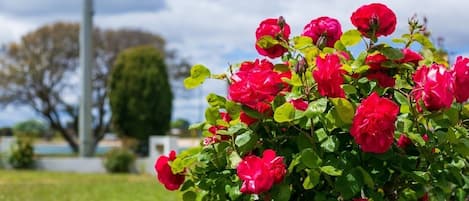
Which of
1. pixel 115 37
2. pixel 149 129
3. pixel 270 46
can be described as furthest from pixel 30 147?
pixel 270 46

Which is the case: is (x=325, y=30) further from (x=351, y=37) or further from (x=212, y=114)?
(x=212, y=114)

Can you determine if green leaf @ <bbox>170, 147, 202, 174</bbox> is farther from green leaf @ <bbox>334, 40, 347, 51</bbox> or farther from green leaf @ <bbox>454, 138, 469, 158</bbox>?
green leaf @ <bbox>454, 138, 469, 158</bbox>

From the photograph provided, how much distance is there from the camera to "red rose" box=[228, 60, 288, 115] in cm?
199

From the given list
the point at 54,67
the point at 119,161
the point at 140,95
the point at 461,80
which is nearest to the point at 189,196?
the point at 461,80

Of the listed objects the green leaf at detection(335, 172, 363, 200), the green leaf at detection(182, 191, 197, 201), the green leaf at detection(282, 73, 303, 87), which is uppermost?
the green leaf at detection(282, 73, 303, 87)

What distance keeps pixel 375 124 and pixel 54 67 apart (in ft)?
83.8

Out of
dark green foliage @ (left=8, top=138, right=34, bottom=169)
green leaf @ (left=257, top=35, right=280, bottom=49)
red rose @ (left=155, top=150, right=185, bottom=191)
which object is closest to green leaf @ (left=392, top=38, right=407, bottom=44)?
green leaf @ (left=257, top=35, right=280, bottom=49)

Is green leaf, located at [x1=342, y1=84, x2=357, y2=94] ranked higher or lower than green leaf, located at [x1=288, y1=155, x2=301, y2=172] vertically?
higher

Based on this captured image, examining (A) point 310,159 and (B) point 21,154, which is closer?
(A) point 310,159

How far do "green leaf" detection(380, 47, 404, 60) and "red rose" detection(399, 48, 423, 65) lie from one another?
0.10 m

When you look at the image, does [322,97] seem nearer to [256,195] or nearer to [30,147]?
[256,195]

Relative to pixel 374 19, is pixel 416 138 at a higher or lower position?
lower

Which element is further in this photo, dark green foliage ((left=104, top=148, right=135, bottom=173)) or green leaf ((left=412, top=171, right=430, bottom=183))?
dark green foliage ((left=104, top=148, right=135, bottom=173))

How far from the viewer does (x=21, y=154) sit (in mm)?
15766
